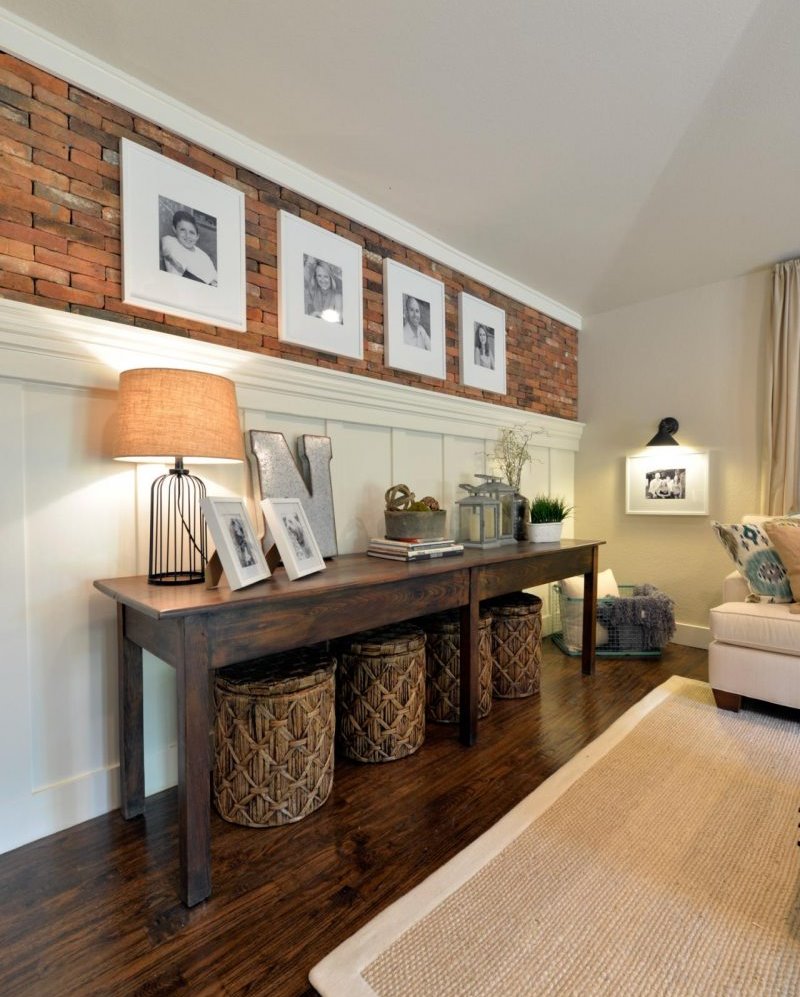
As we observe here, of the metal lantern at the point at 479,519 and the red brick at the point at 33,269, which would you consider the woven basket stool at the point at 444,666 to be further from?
the red brick at the point at 33,269

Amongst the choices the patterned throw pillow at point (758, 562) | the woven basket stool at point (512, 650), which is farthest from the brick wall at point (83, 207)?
the patterned throw pillow at point (758, 562)

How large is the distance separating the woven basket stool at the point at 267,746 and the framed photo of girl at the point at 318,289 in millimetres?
1402

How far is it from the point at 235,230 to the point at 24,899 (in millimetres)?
2233

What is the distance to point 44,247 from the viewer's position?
5.30ft

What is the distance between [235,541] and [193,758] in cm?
58

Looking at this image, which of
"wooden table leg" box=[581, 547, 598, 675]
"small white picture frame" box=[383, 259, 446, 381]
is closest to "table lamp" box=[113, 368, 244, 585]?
"small white picture frame" box=[383, 259, 446, 381]

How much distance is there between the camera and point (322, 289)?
2.35 m

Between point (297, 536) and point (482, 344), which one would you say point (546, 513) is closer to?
point (482, 344)

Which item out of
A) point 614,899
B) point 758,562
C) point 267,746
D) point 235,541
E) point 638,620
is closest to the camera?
point 614,899

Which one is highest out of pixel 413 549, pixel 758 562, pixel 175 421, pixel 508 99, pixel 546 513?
pixel 508 99

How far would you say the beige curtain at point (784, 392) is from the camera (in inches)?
122

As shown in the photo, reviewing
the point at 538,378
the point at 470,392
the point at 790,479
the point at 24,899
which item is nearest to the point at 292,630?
the point at 24,899

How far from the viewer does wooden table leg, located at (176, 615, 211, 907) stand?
1320 mm

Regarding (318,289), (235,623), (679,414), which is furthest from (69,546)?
(679,414)
